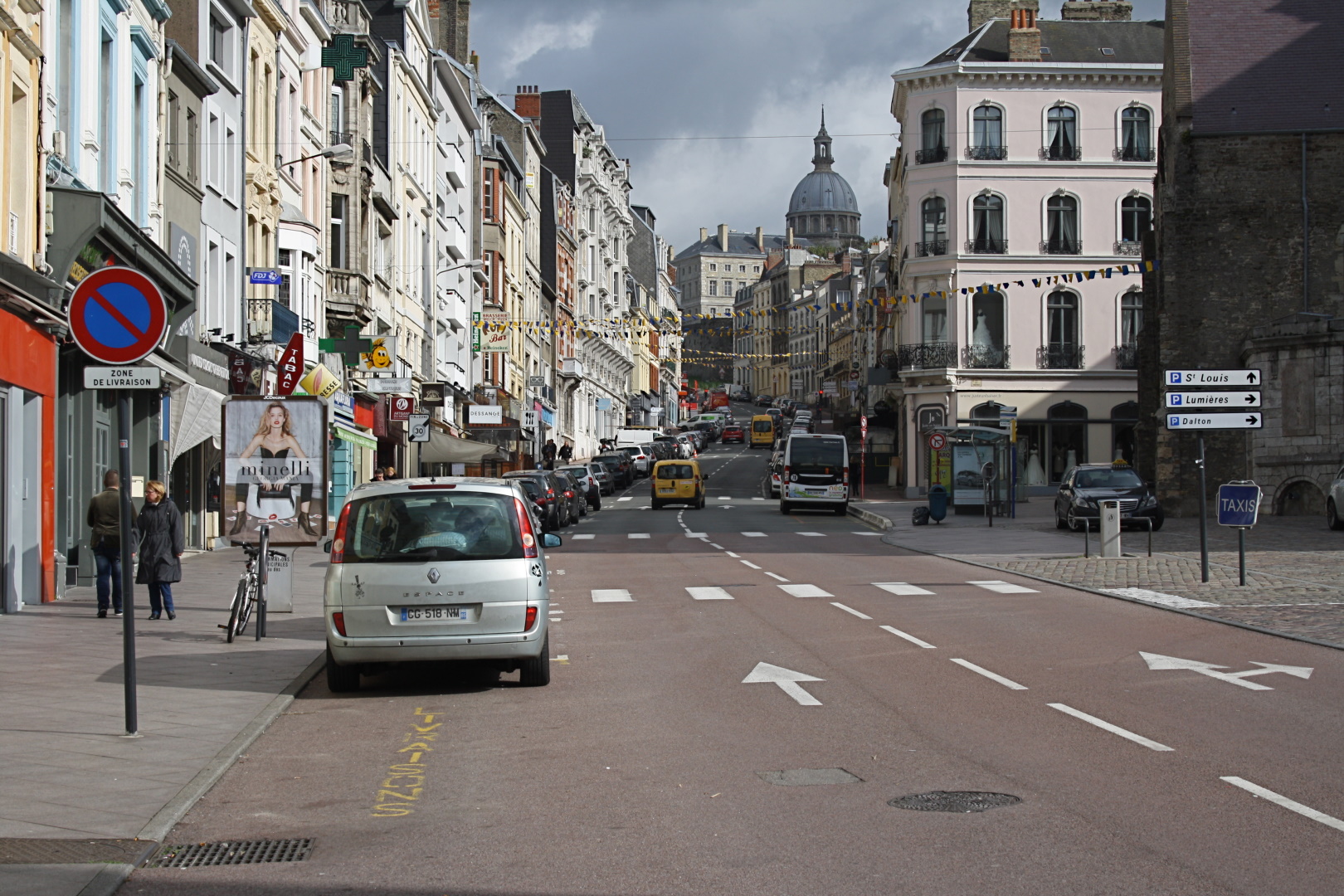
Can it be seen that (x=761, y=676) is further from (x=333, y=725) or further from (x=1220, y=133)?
(x=1220, y=133)

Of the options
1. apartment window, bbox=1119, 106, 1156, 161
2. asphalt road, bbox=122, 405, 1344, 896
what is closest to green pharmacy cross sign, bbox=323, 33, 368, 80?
asphalt road, bbox=122, 405, 1344, 896

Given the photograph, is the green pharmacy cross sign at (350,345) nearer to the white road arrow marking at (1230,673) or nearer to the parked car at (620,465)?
the white road arrow marking at (1230,673)

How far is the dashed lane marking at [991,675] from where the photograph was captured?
12.1 meters

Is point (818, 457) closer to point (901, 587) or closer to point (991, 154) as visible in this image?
point (991, 154)

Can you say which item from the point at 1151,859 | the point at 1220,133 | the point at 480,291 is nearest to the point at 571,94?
the point at 480,291

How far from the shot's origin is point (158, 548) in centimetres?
1803

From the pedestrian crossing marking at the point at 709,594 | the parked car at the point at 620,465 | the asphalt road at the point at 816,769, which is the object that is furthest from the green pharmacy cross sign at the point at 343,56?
the parked car at the point at 620,465

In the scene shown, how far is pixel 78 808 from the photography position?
25.9ft

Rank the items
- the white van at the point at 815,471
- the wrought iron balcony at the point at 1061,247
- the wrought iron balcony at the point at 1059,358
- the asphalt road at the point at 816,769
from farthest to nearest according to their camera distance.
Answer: the wrought iron balcony at the point at 1061,247 → the wrought iron balcony at the point at 1059,358 → the white van at the point at 815,471 → the asphalt road at the point at 816,769

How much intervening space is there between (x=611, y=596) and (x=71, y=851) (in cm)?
1434

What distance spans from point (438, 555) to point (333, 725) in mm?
1814

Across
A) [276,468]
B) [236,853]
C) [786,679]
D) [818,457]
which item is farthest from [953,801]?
[818,457]

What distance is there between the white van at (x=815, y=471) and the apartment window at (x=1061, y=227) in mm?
16799

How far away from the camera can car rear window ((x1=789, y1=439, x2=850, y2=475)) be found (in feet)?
162
